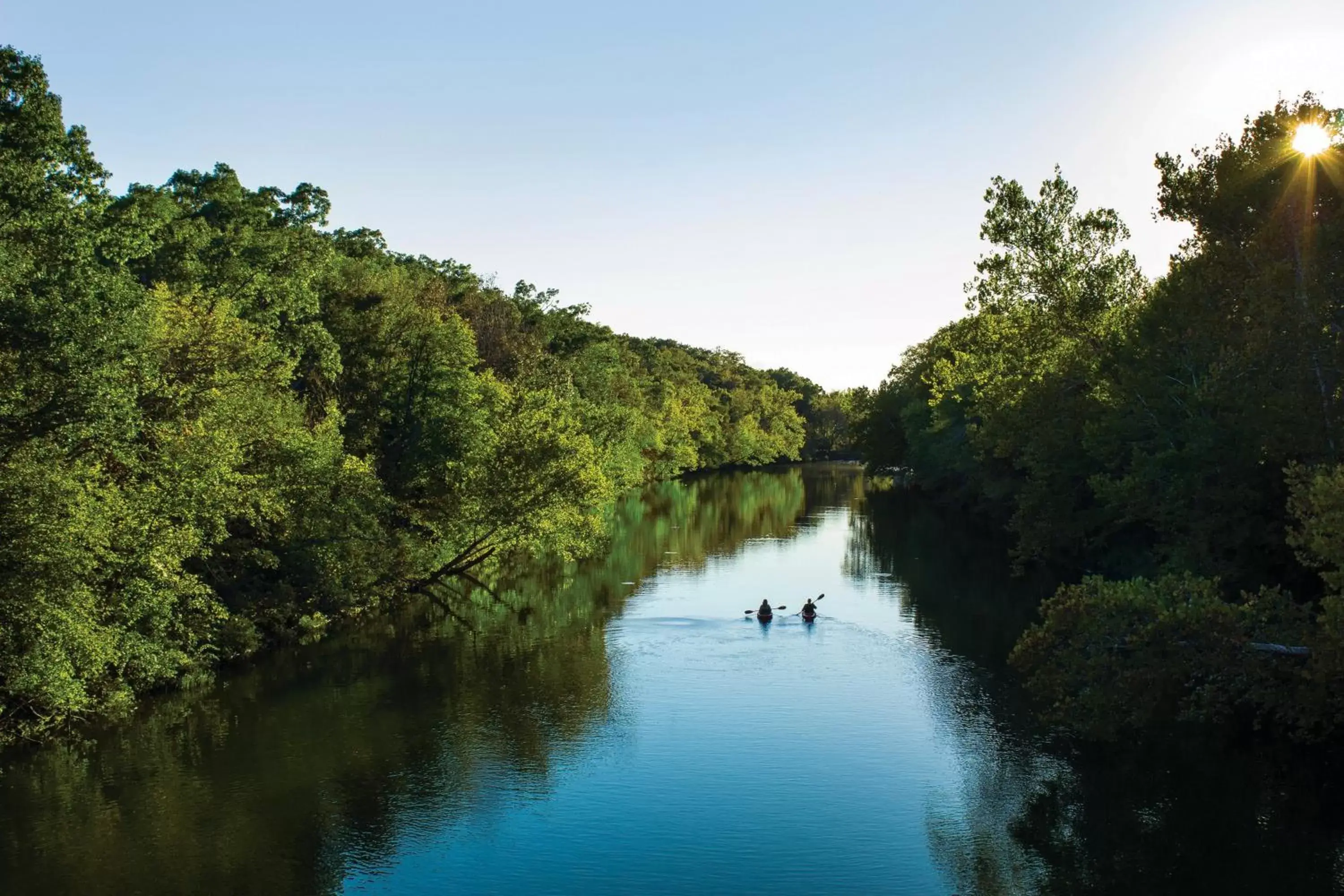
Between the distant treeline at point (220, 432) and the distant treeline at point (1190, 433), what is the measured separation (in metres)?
22.6

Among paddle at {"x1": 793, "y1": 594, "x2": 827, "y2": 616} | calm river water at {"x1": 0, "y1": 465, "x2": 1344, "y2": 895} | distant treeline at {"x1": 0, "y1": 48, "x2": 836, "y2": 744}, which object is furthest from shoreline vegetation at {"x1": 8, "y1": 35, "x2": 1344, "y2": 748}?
paddle at {"x1": 793, "y1": 594, "x2": 827, "y2": 616}

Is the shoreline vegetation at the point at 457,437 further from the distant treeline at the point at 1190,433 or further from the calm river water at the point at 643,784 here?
the calm river water at the point at 643,784

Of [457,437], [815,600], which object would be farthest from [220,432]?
[815,600]

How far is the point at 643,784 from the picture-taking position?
26250mm

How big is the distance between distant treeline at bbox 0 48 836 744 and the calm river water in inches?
116

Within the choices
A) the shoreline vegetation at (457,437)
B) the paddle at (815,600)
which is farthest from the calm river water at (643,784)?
the paddle at (815,600)

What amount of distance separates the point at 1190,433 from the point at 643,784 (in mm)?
22375

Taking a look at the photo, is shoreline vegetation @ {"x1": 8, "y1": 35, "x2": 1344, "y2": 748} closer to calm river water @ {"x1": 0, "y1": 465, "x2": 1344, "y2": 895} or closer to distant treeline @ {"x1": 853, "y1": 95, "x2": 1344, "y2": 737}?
distant treeline @ {"x1": 853, "y1": 95, "x2": 1344, "y2": 737}

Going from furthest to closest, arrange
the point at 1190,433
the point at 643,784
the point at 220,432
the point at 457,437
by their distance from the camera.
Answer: the point at 457,437
the point at 1190,433
the point at 220,432
the point at 643,784

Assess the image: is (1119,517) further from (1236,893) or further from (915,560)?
(1236,893)

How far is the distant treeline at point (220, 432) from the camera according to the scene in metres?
25.1

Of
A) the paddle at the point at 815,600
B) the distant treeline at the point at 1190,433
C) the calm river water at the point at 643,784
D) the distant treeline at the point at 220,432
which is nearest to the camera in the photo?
the calm river water at the point at 643,784

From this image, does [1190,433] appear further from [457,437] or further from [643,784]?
[457,437]

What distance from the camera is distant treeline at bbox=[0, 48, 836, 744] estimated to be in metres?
25.1
